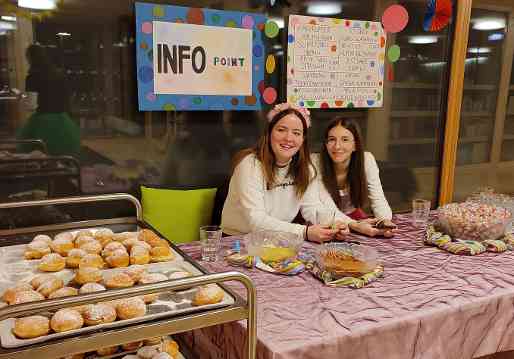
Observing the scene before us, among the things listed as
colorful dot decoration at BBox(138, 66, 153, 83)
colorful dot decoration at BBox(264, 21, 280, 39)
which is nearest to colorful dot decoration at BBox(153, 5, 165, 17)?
colorful dot decoration at BBox(138, 66, 153, 83)

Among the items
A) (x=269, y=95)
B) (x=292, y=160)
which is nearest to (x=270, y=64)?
(x=269, y=95)

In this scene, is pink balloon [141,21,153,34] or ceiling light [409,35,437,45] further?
ceiling light [409,35,437,45]

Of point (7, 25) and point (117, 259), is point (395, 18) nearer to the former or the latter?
point (7, 25)

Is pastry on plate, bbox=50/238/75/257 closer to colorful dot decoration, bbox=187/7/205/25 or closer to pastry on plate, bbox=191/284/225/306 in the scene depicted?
pastry on plate, bbox=191/284/225/306

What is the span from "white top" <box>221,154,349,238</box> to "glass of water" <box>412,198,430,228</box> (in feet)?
1.08

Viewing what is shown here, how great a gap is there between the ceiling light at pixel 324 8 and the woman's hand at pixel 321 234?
1.47 metres

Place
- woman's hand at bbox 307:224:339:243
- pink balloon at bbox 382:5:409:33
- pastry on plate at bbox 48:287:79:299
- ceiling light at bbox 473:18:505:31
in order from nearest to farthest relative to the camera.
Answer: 1. pastry on plate at bbox 48:287:79:299
2. woman's hand at bbox 307:224:339:243
3. pink balloon at bbox 382:5:409:33
4. ceiling light at bbox 473:18:505:31

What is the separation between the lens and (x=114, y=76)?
2.40 m

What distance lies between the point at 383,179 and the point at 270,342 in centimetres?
236

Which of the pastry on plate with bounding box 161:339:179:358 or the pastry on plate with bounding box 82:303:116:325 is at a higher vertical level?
the pastry on plate with bounding box 82:303:116:325

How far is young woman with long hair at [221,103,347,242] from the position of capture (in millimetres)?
2215

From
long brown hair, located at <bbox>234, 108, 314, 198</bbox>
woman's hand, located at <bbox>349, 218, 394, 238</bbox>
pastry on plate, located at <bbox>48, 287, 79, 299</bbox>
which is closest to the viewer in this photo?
pastry on plate, located at <bbox>48, 287, 79, 299</bbox>

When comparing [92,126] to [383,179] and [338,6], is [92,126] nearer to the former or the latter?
[338,6]

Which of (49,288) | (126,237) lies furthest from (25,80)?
(49,288)
